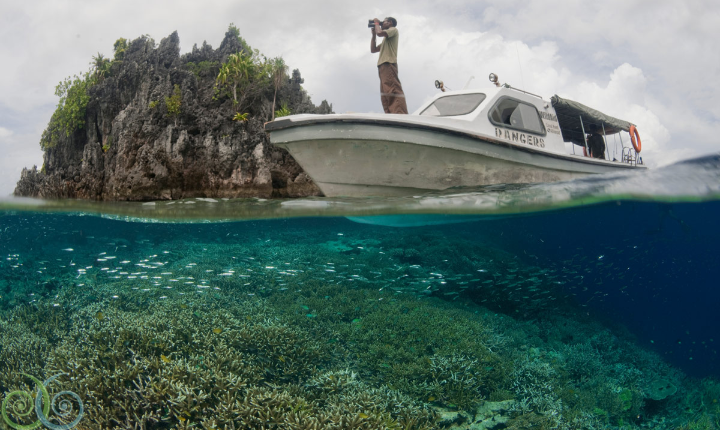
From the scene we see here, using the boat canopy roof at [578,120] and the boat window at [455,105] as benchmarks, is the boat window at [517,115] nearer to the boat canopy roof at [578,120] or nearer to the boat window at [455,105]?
the boat window at [455,105]

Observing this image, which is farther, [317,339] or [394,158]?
[394,158]

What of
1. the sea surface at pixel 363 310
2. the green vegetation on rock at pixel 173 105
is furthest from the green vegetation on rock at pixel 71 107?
the sea surface at pixel 363 310

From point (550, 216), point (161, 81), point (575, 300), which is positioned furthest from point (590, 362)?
point (161, 81)

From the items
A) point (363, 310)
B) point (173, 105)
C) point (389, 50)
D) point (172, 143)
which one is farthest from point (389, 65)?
point (173, 105)

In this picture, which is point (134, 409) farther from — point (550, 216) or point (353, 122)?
point (550, 216)

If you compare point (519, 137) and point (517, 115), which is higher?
point (517, 115)

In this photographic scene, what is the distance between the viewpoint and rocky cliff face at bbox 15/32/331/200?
3164 centimetres

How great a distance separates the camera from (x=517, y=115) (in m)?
9.72

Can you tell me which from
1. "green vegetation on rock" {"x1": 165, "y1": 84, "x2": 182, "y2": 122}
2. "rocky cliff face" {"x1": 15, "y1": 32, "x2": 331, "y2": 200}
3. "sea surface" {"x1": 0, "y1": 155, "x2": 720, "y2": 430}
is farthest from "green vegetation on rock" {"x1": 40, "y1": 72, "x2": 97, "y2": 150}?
"sea surface" {"x1": 0, "y1": 155, "x2": 720, "y2": 430}

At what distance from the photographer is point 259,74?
3431cm

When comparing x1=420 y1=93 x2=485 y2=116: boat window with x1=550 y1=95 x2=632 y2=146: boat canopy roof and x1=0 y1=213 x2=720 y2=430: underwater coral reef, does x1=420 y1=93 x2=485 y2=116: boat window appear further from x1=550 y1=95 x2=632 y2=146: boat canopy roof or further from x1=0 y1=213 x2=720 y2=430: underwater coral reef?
x1=0 y1=213 x2=720 y2=430: underwater coral reef

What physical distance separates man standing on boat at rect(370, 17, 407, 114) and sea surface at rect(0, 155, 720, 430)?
329 cm

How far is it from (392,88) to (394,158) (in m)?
3.01

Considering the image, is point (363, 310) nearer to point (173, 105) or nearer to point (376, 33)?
point (376, 33)
